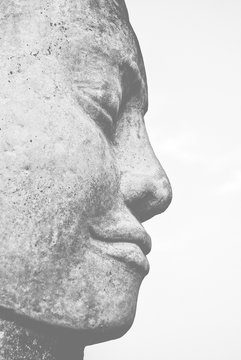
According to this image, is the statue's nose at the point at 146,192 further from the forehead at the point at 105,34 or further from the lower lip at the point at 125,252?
the forehead at the point at 105,34

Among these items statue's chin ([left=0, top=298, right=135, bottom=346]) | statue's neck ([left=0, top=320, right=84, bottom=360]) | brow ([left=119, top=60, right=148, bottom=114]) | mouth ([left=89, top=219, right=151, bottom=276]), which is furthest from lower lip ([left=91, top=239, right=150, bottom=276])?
brow ([left=119, top=60, right=148, bottom=114])

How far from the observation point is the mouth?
184 centimetres

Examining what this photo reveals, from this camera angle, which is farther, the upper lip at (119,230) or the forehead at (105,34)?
the forehead at (105,34)

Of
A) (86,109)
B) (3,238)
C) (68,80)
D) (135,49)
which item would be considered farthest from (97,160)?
(135,49)

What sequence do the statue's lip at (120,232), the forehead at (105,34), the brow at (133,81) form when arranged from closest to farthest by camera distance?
the statue's lip at (120,232)
the forehead at (105,34)
the brow at (133,81)

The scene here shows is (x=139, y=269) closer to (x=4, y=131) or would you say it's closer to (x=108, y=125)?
(x=108, y=125)

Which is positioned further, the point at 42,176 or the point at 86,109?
the point at 86,109

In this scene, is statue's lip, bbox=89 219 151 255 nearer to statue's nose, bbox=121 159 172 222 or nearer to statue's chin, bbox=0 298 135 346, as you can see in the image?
statue's nose, bbox=121 159 172 222

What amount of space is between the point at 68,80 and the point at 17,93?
0.74ft

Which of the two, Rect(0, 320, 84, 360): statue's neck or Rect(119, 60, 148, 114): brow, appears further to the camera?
Rect(119, 60, 148, 114): brow

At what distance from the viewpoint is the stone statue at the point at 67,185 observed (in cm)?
167

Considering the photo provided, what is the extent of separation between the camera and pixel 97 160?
1872 millimetres

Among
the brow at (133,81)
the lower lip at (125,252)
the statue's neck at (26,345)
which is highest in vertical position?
the brow at (133,81)

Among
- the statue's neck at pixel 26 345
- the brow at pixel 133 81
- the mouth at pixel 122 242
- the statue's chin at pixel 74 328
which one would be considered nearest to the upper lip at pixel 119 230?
the mouth at pixel 122 242
